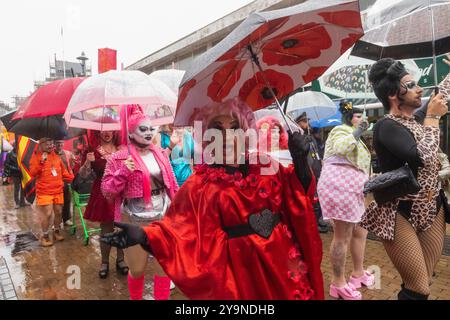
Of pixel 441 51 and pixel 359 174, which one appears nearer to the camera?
pixel 441 51

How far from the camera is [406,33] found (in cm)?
275

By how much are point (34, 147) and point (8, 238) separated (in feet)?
5.67

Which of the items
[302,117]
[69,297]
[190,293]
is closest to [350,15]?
[190,293]

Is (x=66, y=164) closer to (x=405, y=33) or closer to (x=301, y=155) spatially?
(x=301, y=155)

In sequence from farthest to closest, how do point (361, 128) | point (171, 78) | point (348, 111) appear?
1. point (171, 78)
2. point (348, 111)
3. point (361, 128)

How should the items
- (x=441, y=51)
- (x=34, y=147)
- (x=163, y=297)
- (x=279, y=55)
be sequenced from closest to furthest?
(x=279, y=55) → (x=441, y=51) → (x=163, y=297) → (x=34, y=147)

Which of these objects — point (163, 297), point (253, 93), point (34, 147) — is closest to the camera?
point (253, 93)

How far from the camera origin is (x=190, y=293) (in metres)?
1.85

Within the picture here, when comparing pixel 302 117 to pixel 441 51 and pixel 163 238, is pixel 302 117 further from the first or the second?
pixel 163 238

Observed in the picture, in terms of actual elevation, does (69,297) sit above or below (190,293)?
below

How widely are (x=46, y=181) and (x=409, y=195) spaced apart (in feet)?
17.6

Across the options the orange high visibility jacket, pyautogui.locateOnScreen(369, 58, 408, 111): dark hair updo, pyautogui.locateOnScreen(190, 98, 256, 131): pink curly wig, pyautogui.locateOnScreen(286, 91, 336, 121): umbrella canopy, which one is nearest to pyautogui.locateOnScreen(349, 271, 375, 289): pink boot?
pyautogui.locateOnScreen(369, 58, 408, 111): dark hair updo

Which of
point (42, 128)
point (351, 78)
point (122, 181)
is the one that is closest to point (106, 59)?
point (42, 128)

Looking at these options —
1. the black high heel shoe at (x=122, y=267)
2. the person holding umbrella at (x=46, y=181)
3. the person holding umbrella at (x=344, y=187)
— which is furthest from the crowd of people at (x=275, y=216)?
the person holding umbrella at (x=46, y=181)
